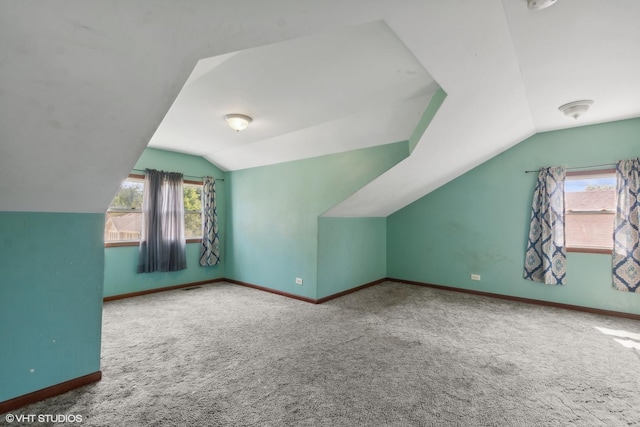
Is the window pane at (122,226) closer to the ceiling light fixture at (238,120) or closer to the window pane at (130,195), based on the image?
the window pane at (130,195)

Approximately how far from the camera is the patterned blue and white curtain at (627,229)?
11.1ft

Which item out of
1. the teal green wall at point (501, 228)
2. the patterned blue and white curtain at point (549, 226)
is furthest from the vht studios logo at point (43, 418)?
the patterned blue and white curtain at point (549, 226)

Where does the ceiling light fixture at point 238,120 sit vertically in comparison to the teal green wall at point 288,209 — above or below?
above

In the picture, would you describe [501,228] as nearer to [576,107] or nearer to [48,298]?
[576,107]

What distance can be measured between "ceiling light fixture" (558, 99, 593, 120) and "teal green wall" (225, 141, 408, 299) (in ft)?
5.49

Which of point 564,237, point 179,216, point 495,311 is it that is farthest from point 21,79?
point 564,237

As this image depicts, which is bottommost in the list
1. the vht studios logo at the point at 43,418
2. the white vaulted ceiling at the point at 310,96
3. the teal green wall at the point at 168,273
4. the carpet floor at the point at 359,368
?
the carpet floor at the point at 359,368

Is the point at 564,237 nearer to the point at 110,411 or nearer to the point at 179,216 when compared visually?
the point at 110,411

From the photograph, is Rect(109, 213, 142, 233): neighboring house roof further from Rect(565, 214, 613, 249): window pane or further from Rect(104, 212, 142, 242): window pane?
Rect(565, 214, 613, 249): window pane

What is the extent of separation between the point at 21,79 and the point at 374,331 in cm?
318

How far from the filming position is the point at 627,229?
11.3ft

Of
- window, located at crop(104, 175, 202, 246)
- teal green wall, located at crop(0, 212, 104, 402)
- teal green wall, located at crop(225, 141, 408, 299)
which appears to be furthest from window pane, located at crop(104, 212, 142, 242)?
teal green wall, located at crop(0, 212, 104, 402)

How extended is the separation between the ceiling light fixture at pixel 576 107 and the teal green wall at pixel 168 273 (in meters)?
5.11

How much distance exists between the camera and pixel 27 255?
1.86 meters
